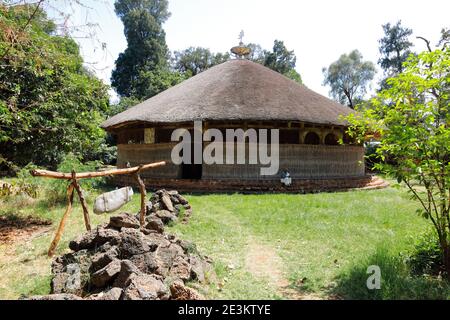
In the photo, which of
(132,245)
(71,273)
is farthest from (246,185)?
(71,273)

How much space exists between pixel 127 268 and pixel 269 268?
7.01ft

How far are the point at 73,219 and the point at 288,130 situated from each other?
862 cm

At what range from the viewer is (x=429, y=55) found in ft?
12.4

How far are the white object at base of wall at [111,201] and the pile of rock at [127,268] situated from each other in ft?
10.8

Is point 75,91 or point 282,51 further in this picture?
point 282,51

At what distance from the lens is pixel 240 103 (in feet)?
40.1

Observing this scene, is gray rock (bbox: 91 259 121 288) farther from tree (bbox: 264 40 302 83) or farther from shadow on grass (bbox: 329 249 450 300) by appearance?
tree (bbox: 264 40 302 83)

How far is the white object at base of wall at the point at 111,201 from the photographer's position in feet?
25.6

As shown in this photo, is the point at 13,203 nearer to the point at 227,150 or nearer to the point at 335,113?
the point at 227,150

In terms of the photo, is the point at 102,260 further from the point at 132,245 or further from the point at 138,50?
the point at 138,50

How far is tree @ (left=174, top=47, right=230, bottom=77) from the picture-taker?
4338 centimetres

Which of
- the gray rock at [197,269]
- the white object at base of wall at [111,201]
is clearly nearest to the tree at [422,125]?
the gray rock at [197,269]
